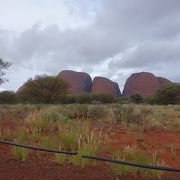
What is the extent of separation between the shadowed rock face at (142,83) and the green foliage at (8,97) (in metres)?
39.1

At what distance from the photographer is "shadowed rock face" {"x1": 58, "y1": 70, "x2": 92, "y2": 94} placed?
9419 cm

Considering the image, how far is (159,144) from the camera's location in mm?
11891

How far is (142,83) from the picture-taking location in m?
95.1

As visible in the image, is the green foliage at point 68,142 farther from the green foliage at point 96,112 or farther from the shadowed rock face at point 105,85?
the shadowed rock face at point 105,85

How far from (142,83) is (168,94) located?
131 ft

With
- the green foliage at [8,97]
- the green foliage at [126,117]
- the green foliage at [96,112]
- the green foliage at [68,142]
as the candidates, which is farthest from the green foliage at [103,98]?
the green foliage at [68,142]

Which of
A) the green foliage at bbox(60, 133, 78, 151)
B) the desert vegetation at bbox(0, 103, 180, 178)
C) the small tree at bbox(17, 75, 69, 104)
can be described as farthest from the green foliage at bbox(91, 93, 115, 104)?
the green foliage at bbox(60, 133, 78, 151)

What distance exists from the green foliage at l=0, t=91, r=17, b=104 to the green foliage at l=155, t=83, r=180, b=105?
66.6ft

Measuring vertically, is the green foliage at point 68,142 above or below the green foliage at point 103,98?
Answer: below

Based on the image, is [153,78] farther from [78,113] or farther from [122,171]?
[122,171]

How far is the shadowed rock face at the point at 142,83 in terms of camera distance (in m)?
93.8

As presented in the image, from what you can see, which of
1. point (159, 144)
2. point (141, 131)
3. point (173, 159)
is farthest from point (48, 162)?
point (141, 131)

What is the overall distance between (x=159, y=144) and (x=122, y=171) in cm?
470

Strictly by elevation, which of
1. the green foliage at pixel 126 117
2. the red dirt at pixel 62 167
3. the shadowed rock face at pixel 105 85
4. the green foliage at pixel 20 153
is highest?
the shadowed rock face at pixel 105 85
